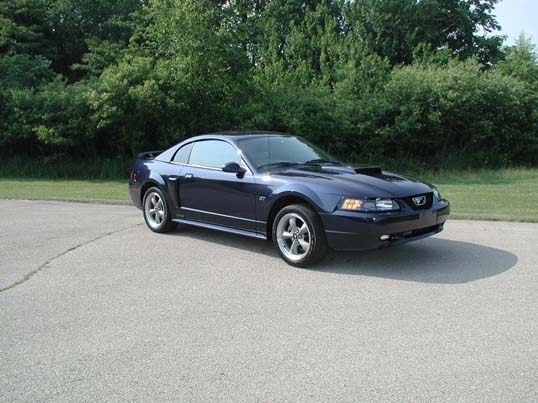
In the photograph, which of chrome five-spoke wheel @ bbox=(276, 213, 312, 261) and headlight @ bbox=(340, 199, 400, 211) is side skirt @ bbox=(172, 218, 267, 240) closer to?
chrome five-spoke wheel @ bbox=(276, 213, 312, 261)

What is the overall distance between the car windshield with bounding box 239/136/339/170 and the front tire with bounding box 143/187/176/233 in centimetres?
177

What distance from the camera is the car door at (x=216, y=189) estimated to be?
6855 mm

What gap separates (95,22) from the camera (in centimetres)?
3688

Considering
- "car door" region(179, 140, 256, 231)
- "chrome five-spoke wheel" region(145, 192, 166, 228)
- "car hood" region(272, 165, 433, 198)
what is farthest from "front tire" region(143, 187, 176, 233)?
"car hood" region(272, 165, 433, 198)

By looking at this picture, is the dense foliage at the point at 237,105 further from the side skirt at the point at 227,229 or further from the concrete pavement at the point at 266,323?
the concrete pavement at the point at 266,323

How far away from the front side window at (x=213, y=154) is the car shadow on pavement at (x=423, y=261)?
1181mm

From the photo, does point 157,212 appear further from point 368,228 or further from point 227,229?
point 368,228

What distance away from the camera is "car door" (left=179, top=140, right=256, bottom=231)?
686 cm

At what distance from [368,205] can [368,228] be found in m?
0.27

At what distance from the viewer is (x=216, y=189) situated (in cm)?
724

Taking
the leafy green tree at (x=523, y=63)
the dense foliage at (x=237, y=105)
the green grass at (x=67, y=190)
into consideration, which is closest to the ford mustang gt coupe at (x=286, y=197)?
the green grass at (x=67, y=190)

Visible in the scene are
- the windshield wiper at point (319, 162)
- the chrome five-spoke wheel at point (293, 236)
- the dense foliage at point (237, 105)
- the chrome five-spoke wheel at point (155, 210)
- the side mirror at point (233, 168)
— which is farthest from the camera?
the dense foliage at point (237, 105)

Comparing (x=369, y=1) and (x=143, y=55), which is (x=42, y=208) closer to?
(x=143, y=55)

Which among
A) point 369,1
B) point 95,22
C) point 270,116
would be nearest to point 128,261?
point 270,116
